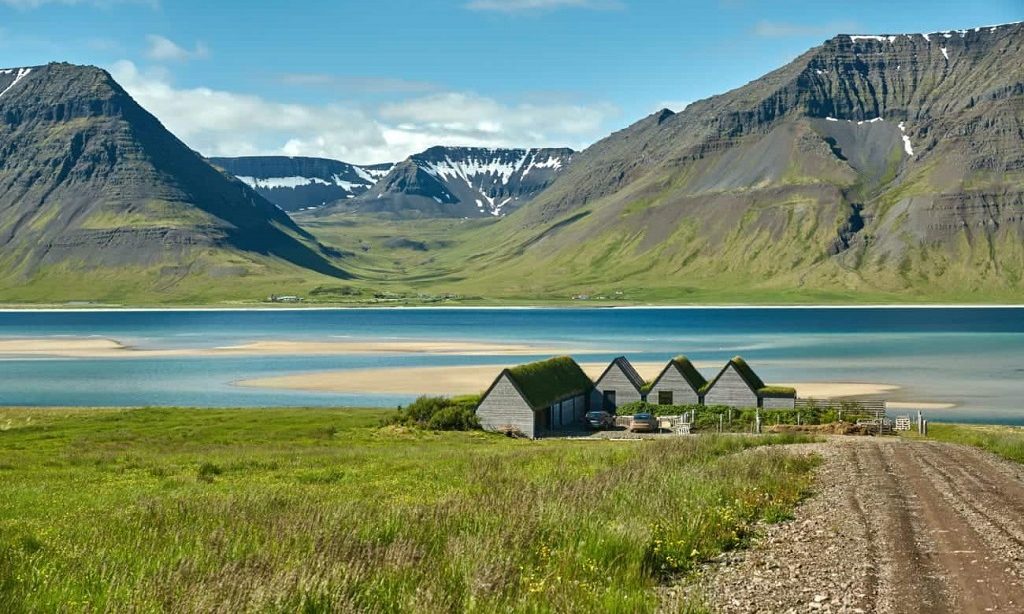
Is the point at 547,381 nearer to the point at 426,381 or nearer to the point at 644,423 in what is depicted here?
the point at 644,423

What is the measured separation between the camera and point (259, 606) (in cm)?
1388

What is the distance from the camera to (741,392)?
3076 inches

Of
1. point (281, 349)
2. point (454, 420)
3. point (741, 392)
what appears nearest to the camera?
point (454, 420)

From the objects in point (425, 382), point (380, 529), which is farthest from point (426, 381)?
point (380, 529)

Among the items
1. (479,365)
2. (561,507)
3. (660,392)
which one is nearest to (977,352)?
(479,365)

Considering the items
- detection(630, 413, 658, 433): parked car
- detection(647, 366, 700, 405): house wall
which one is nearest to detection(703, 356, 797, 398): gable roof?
detection(647, 366, 700, 405): house wall

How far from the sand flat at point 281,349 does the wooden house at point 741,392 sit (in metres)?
78.8

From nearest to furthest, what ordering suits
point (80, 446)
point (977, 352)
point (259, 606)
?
1. point (259, 606)
2. point (80, 446)
3. point (977, 352)

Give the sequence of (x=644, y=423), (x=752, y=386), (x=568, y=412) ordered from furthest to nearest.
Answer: (x=568, y=412) → (x=752, y=386) → (x=644, y=423)

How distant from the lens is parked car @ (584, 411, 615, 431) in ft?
247

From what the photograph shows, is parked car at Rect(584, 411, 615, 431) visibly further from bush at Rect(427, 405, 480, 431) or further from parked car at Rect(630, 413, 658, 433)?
bush at Rect(427, 405, 480, 431)

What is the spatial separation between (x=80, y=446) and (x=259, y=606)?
159 feet

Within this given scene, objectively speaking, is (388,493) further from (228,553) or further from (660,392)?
(660,392)

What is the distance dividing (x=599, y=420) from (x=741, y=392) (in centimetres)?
1167
